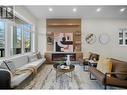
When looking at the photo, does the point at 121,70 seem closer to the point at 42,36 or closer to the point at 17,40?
the point at 17,40

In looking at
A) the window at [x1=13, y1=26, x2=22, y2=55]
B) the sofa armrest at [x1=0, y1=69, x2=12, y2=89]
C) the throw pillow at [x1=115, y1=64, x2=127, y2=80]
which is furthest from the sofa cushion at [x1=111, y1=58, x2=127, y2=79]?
the window at [x1=13, y1=26, x2=22, y2=55]

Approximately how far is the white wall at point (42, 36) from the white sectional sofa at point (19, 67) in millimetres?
2243

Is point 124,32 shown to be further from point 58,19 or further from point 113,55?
point 58,19

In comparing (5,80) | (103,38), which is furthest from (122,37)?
(5,80)

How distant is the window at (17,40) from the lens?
6617 mm

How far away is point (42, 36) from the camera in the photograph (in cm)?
1045

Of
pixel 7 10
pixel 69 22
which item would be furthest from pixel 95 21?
pixel 7 10

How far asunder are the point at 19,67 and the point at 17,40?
4.01ft

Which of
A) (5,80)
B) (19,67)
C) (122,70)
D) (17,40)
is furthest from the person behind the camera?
(17,40)

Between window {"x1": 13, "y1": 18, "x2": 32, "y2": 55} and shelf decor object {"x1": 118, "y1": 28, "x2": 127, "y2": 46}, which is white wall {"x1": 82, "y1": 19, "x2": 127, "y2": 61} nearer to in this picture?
shelf decor object {"x1": 118, "y1": 28, "x2": 127, "y2": 46}

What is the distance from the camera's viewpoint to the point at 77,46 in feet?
33.8

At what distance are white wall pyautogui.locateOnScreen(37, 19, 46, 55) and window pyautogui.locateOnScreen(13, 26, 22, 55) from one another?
2.92 meters

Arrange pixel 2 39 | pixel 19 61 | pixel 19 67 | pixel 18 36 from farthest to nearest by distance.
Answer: pixel 18 36
pixel 19 61
pixel 19 67
pixel 2 39

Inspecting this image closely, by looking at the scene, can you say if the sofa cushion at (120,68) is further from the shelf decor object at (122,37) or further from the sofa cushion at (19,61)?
the shelf decor object at (122,37)
